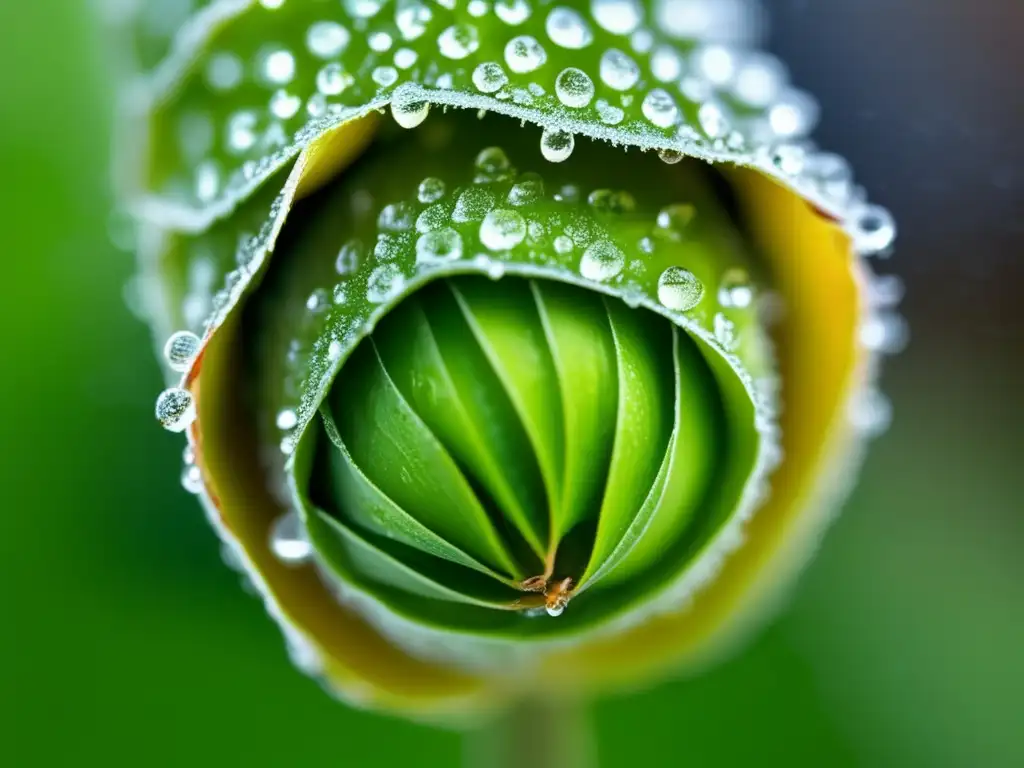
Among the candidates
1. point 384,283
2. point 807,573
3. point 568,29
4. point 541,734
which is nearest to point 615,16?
point 568,29

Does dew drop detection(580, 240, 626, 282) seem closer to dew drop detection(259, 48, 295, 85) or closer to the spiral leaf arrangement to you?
the spiral leaf arrangement

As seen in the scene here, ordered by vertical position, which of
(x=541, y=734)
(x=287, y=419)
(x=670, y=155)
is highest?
(x=670, y=155)

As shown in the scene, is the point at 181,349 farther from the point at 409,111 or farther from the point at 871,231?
the point at 871,231

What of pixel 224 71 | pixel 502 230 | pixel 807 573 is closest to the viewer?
pixel 502 230

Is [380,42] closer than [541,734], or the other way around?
[380,42]

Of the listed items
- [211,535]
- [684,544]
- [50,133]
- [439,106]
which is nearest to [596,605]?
[684,544]

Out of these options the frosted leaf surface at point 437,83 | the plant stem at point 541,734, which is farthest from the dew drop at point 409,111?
the plant stem at point 541,734
